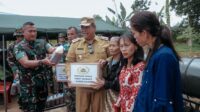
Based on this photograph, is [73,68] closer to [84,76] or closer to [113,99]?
[84,76]

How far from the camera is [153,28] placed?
2262 millimetres

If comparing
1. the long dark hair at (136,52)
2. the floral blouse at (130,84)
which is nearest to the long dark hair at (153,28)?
the floral blouse at (130,84)

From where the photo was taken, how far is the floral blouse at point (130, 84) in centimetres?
309

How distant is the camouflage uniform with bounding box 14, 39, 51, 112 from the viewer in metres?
4.65

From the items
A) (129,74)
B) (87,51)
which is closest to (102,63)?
(87,51)

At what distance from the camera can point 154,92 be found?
7.18 feet

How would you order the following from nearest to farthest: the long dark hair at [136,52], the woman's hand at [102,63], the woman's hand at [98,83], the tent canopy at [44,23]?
the long dark hair at [136,52] < the woman's hand at [98,83] < the woman's hand at [102,63] < the tent canopy at [44,23]

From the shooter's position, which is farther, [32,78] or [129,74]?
[32,78]

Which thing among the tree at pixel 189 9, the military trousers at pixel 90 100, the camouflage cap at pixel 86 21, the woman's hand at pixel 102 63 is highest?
the tree at pixel 189 9

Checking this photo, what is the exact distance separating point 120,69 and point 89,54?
740mm

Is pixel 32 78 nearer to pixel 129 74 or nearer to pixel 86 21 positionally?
pixel 86 21

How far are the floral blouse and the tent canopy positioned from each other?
590 centimetres

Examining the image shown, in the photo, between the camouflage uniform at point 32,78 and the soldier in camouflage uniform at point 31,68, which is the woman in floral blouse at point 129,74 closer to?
the soldier in camouflage uniform at point 31,68

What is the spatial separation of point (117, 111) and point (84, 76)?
2.84 feet
